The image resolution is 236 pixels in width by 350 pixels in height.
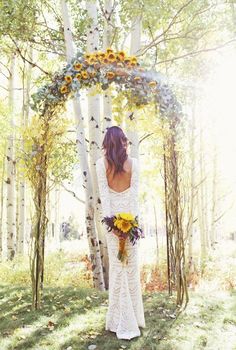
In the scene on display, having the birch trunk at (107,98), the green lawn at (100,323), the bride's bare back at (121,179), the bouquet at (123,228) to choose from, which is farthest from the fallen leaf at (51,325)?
the birch trunk at (107,98)

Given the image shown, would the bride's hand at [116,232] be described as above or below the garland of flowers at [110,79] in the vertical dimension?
below

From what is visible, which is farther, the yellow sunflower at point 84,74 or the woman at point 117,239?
the yellow sunflower at point 84,74

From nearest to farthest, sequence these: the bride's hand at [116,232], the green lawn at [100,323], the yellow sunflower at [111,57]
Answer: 1. the green lawn at [100,323]
2. the bride's hand at [116,232]
3. the yellow sunflower at [111,57]

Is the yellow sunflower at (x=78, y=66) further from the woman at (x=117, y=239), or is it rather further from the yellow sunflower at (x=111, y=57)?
the woman at (x=117, y=239)

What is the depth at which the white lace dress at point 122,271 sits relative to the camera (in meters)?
5.30

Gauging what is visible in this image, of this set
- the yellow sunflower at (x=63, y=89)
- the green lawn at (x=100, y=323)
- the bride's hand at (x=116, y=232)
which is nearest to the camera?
the green lawn at (x=100, y=323)

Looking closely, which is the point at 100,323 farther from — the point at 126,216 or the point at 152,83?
the point at 152,83

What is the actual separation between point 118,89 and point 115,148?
4.80ft

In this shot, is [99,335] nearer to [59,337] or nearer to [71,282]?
[59,337]

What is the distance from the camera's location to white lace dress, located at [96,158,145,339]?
530 cm

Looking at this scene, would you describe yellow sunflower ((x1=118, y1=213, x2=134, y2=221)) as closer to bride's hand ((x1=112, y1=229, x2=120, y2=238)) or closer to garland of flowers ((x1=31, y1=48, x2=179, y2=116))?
bride's hand ((x1=112, y1=229, x2=120, y2=238))

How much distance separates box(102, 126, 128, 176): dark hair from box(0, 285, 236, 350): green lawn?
6.88 feet

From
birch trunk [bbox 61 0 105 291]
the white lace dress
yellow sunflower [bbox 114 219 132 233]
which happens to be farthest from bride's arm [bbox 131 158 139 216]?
birch trunk [bbox 61 0 105 291]

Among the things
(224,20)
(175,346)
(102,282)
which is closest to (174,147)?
(175,346)
